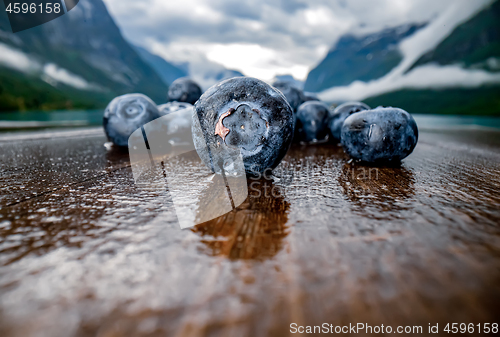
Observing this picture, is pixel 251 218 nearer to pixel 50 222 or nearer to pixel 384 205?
pixel 384 205

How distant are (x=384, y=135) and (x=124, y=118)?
1898 mm

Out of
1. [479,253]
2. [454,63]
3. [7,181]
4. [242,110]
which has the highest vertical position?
[454,63]

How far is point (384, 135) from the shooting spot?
1535mm

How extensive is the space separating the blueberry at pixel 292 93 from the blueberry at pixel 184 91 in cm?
113

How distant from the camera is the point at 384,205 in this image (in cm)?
90

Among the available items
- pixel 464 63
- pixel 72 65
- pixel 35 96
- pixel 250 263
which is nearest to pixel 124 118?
pixel 250 263

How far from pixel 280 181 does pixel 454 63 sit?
257 feet

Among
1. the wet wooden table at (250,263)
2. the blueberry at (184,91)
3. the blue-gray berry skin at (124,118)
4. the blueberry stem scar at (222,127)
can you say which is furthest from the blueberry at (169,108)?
the wet wooden table at (250,263)

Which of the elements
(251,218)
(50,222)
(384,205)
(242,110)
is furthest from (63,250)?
(384,205)

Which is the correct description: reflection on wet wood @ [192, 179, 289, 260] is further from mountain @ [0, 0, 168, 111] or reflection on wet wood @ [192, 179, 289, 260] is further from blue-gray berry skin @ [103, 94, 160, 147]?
mountain @ [0, 0, 168, 111]

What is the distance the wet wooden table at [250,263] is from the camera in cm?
45

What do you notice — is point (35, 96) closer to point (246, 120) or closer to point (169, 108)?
point (169, 108)

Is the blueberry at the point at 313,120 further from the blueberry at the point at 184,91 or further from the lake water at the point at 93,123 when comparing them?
the lake water at the point at 93,123

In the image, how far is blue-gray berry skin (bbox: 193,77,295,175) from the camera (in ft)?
3.86
